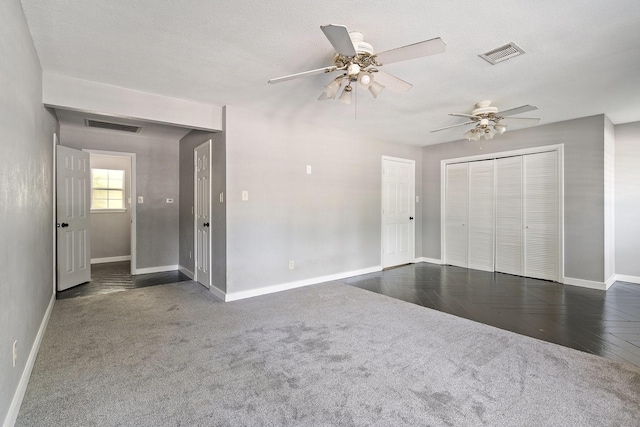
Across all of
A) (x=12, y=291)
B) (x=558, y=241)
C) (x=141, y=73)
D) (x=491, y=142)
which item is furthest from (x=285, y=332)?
(x=491, y=142)

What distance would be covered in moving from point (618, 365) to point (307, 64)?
3.29 metres

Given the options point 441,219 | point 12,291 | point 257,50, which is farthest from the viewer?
point 441,219

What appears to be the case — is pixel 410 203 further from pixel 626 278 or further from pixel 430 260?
pixel 626 278

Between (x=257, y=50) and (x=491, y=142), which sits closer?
(x=257, y=50)

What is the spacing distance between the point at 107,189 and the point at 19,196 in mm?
5409

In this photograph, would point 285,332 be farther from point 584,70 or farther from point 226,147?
point 584,70

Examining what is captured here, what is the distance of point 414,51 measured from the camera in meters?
2.01

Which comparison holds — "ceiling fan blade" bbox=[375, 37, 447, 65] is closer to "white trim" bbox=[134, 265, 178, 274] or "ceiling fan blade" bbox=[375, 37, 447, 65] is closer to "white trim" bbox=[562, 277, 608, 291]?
"white trim" bbox=[562, 277, 608, 291]

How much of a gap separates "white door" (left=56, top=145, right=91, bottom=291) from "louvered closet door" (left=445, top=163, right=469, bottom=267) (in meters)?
6.04

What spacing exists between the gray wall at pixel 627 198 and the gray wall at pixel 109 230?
8600 millimetres

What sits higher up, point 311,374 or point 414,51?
point 414,51

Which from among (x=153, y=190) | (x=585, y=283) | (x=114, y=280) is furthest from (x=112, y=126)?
(x=585, y=283)

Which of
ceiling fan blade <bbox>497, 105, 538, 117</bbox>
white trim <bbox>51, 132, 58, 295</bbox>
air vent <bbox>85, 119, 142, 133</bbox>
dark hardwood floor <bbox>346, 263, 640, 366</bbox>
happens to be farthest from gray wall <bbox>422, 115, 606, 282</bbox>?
white trim <bbox>51, 132, 58, 295</bbox>

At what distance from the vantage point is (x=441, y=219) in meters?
6.21
